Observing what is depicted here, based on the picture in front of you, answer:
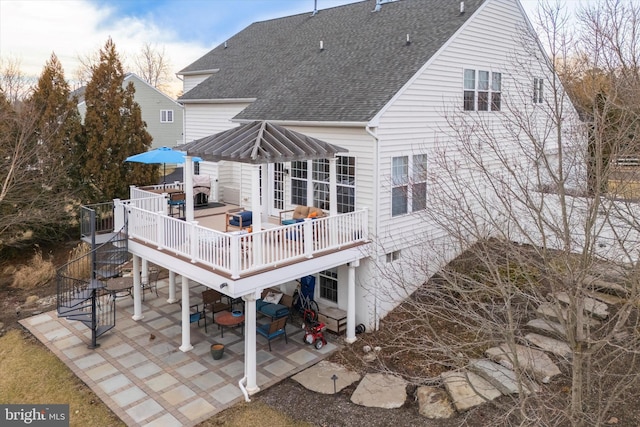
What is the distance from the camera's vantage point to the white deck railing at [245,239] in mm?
10070

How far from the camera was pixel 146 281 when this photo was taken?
53.8 feet

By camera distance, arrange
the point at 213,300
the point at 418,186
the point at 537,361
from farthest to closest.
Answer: the point at 418,186
the point at 213,300
the point at 537,361

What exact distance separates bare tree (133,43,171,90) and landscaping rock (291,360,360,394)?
6023 cm

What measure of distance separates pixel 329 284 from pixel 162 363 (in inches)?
195

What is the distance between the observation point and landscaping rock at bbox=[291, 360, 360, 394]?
34.2 feet

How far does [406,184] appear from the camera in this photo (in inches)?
522

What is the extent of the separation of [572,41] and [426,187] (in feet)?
21.3

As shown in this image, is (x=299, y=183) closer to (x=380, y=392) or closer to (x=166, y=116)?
(x=380, y=392)

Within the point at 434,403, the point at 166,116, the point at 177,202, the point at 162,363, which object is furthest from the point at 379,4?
the point at 166,116

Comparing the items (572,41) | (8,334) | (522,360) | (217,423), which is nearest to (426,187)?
(522,360)

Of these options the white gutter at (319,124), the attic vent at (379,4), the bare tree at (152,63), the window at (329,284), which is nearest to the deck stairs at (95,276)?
the white gutter at (319,124)

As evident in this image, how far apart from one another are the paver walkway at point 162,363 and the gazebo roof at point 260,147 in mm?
4895

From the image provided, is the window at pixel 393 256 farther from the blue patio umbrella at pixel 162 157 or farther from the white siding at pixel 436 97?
the blue patio umbrella at pixel 162 157

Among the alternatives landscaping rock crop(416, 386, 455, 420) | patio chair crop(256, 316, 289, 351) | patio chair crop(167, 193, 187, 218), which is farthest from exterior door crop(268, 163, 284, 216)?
landscaping rock crop(416, 386, 455, 420)
